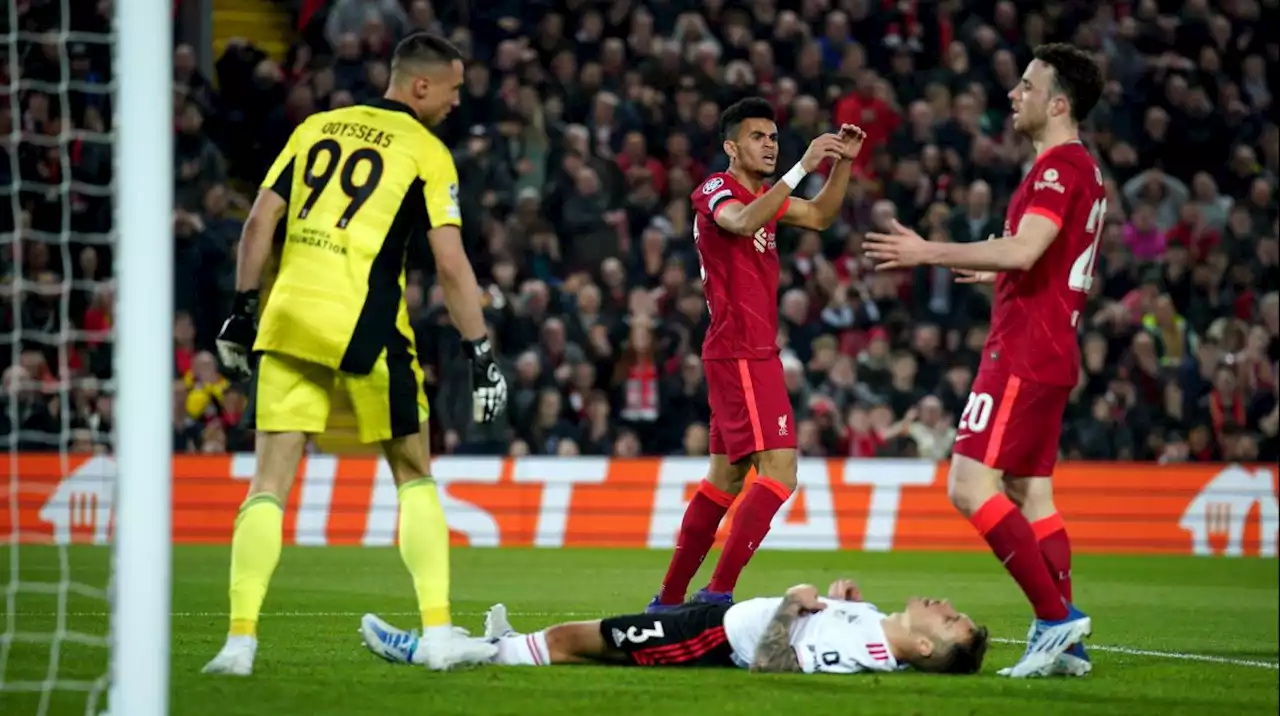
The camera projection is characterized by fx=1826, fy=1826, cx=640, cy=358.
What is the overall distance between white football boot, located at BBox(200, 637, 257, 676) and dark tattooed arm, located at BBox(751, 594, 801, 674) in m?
1.84

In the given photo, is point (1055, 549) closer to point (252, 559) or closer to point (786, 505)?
point (252, 559)

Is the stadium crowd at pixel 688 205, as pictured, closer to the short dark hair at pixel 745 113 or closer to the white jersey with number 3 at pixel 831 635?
the short dark hair at pixel 745 113

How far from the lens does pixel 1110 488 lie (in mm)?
16000

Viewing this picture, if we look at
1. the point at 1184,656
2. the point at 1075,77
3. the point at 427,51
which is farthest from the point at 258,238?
the point at 1184,656

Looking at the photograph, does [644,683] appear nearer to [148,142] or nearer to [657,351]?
[148,142]

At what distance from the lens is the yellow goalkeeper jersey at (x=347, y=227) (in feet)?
21.8

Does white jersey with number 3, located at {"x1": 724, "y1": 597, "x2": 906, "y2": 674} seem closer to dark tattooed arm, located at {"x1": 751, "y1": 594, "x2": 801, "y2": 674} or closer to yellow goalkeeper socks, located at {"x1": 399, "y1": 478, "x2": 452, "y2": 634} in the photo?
dark tattooed arm, located at {"x1": 751, "y1": 594, "x2": 801, "y2": 674}

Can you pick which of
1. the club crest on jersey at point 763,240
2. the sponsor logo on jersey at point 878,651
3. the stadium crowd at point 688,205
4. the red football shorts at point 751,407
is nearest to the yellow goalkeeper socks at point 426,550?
the sponsor logo on jersey at point 878,651

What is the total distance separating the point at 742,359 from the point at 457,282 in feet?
6.38

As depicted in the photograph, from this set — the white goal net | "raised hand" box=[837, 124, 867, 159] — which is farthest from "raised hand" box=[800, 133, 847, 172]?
the white goal net

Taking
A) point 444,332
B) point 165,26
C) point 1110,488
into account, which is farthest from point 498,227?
point 165,26

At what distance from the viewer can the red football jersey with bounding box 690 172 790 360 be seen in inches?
323

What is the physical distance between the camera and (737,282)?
8250mm

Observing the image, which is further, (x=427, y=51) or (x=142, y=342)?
(x=427, y=51)
